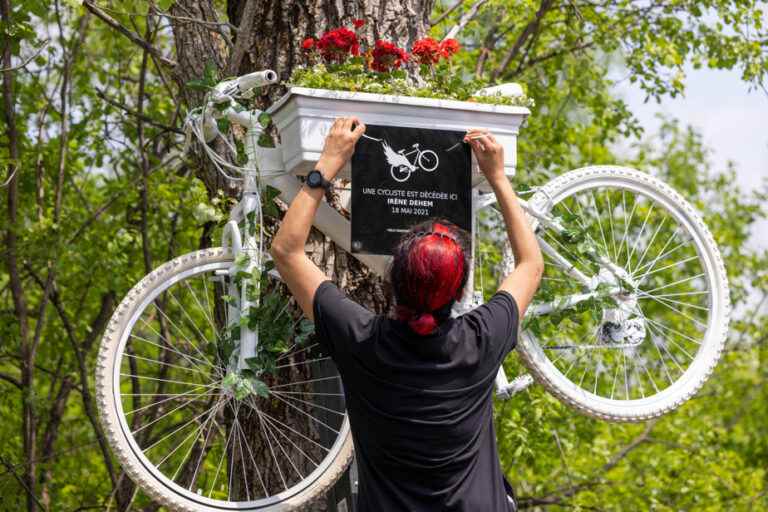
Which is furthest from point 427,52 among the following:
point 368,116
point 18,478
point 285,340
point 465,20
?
point 18,478

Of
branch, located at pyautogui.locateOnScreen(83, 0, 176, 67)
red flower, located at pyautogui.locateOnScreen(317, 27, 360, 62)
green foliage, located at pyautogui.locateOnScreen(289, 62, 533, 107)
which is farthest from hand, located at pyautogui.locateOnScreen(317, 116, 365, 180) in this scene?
branch, located at pyautogui.locateOnScreen(83, 0, 176, 67)

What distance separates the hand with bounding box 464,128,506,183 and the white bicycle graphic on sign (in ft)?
0.37

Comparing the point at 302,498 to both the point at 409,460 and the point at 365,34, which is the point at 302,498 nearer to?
the point at 409,460

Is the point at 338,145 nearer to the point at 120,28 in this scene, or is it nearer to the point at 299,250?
the point at 299,250

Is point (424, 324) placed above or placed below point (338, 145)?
below

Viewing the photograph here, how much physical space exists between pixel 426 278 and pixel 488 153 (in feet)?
2.31

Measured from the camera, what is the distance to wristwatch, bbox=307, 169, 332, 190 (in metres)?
2.83

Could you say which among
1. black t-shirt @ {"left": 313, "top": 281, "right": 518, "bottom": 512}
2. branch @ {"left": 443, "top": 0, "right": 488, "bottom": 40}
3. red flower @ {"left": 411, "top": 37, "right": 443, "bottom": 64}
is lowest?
black t-shirt @ {"left": 313, "top": 281, "right": 518, "bottom": 512}

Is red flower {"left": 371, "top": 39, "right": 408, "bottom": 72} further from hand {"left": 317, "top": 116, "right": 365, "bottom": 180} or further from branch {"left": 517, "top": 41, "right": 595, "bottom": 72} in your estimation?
branch {"left": 517, "top": 41, "right": 595, "bottom": 72}

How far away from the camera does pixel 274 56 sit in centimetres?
388

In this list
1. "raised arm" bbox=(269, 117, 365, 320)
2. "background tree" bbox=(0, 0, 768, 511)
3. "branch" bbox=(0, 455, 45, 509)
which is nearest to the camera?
"raised arm" bbox=(269, 117, 365, 320)

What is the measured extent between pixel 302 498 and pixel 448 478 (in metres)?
0.92

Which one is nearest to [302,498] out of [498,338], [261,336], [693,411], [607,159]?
[261,336]

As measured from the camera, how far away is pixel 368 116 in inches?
122
